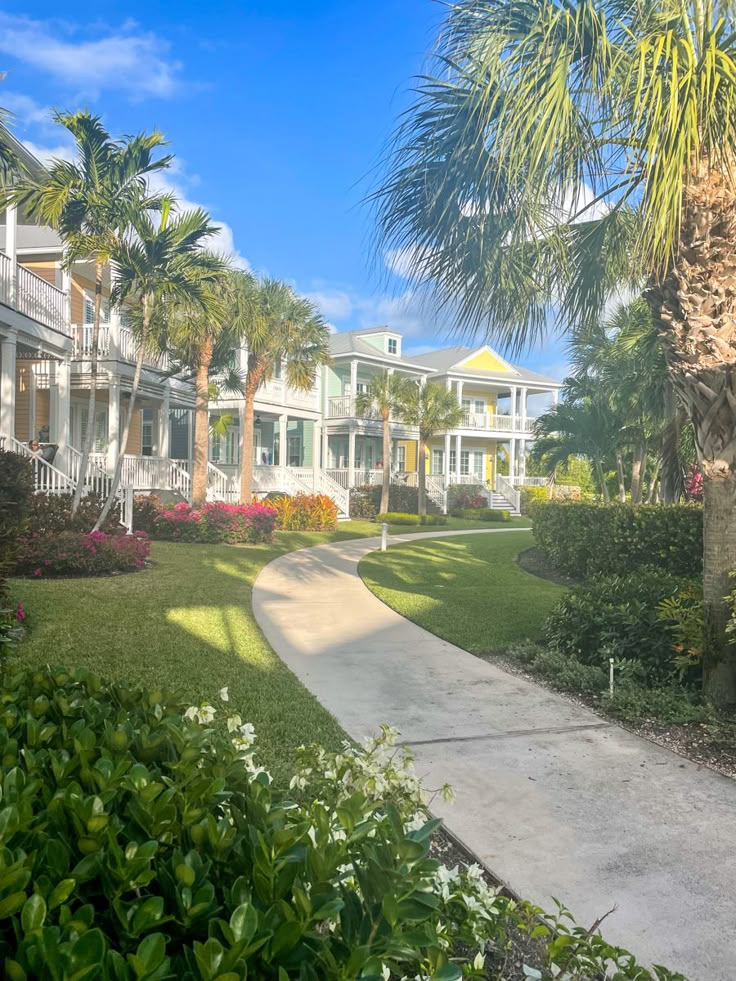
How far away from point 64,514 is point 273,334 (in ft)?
31.5

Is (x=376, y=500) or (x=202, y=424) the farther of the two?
(x=376, y=500)

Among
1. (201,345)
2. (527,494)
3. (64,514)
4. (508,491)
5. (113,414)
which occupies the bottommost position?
(64,514)

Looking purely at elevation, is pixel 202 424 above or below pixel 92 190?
below

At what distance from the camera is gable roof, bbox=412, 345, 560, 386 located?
40.0m

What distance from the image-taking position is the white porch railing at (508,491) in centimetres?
3709

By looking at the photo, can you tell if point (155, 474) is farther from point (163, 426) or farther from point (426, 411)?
point (426, 411)

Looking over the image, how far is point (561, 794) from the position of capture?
417 cm

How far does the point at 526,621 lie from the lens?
364 inches

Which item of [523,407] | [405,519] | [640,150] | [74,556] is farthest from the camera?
[523,407]

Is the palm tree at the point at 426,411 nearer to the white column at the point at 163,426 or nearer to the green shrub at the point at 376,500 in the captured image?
the green shrub at the point at 376,500

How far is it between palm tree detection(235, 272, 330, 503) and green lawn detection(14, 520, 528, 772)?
32.1 ft

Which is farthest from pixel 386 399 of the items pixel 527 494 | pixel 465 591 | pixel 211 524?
pixel 465 591

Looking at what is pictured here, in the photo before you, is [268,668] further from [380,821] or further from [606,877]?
[380,821]

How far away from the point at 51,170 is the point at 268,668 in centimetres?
1142
